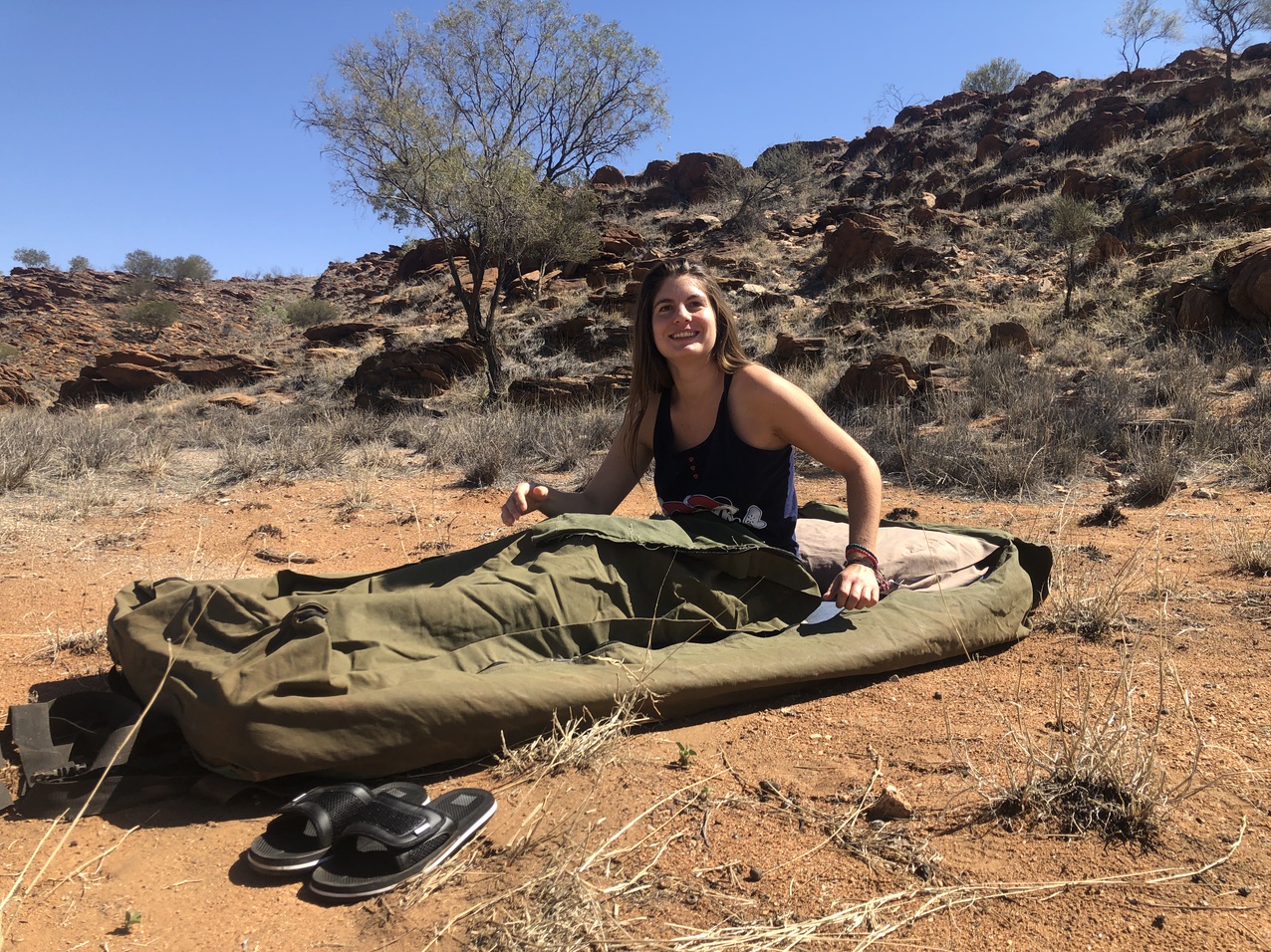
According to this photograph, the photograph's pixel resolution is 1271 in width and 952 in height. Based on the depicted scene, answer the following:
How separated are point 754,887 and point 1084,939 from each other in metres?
0.50

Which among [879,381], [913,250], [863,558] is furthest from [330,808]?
[913,250]

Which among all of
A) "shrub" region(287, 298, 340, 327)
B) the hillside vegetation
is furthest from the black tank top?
"shrub" region(287, 298, 340, 327)

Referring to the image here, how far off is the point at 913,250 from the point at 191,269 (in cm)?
3352

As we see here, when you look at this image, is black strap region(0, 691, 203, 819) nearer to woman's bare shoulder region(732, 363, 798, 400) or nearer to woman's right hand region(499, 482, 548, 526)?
woman's right hand region(499, 482, 548, 526)

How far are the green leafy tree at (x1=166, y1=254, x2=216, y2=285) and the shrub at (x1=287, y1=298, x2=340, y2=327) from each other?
50.6ft

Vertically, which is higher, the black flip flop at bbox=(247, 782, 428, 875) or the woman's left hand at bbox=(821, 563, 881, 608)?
the woman's left hand at bbox=(821, 563, 881, 608)

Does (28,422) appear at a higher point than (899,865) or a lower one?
higher

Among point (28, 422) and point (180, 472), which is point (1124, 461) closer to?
point (180, 472)

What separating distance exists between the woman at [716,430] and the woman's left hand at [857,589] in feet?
0.36

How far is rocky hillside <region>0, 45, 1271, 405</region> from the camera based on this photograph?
38.3 ft

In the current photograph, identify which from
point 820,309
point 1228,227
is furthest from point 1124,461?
point 1228,227

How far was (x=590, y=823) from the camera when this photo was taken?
59.7 inches

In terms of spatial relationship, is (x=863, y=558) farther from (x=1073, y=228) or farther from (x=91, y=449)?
(x=1073, y=228)

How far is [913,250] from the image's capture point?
14.5 meters
